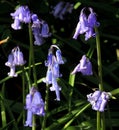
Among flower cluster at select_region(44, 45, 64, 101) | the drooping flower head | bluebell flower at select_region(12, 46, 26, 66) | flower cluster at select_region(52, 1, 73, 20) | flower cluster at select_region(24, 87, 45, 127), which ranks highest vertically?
flower cluster at select_region(52, 1, 73, 20)

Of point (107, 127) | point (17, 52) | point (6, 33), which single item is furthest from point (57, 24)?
point (17, 52)

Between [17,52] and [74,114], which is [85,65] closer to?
[17,52]

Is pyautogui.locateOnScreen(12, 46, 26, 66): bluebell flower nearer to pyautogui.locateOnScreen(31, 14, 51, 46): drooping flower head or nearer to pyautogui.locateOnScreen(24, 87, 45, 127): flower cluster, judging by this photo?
pyautogui.locateOnScreen(31, 14, 51, 46): drooping flower head

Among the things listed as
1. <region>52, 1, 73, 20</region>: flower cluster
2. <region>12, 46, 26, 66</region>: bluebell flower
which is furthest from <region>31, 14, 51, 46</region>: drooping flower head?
<region>52, 1, 73, 20</region>: flower cluster

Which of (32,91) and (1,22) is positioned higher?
(1,22)

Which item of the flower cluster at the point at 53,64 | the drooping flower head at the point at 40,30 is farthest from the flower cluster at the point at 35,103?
the drooping flower head at the point at 40,30

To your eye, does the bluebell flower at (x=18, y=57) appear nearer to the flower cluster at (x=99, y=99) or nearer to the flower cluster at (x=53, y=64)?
the flower cluster at (x=53, y=64)

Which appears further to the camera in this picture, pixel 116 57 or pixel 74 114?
pixel 116 57
